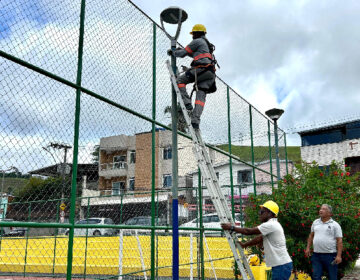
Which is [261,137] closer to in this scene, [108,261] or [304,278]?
[304,278]

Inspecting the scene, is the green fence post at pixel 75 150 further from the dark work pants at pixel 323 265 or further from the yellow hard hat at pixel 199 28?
the dark work pants at pixel 323 265

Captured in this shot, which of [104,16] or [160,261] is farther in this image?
[160,261]

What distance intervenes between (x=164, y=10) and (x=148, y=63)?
130 cm

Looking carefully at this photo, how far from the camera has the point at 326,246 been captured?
20.6 feet

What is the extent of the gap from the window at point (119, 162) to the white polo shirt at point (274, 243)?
6.73 ft

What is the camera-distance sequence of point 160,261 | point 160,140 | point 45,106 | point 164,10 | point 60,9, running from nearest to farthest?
1. point 45,106
2. point 60,9
3. point 164,10
4. point 160,140
5. point 160,261

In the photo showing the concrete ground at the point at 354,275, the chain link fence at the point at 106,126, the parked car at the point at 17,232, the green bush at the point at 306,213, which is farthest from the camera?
the concrete ground at the point at 354,275

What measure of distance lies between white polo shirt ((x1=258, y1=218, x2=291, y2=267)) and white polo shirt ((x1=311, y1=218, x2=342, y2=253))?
2.09 metres

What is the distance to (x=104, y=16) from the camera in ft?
16.4

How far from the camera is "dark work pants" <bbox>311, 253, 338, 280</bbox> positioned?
20.6 ft

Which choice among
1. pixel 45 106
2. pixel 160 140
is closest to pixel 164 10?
pixel 45 106

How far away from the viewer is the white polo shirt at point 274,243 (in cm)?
448

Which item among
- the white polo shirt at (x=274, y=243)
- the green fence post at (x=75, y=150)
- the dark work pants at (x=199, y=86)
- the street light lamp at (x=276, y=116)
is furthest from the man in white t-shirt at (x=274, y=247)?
the street light lamp at (x=276, y=116)

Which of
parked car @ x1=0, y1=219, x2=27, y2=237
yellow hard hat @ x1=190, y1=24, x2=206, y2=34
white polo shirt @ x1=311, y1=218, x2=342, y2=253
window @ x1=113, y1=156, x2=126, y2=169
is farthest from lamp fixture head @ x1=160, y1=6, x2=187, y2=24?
parked car @ x1=0, y1=219, x2=27, y2=237
